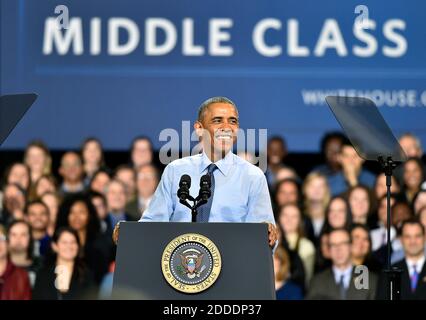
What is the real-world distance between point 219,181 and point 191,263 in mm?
523

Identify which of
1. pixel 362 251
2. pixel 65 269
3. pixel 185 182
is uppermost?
pixel 185 182

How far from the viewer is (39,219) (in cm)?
845

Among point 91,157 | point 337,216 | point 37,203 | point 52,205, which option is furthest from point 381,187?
point 37,203

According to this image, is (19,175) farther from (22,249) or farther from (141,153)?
(141,153)

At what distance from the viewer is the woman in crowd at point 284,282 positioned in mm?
7930

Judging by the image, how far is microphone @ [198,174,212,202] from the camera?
4211 mm

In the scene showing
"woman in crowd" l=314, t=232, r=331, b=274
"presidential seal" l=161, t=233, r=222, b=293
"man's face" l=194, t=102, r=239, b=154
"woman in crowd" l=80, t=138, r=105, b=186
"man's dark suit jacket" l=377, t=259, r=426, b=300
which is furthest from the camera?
"woman in crowd" l=80, t=138, r=105, b=186

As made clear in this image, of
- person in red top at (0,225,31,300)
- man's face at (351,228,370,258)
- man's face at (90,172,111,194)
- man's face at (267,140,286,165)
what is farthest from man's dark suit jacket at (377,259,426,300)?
person in red top at (0,225,31,300)

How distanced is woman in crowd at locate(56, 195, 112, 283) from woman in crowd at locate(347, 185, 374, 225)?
189 cm

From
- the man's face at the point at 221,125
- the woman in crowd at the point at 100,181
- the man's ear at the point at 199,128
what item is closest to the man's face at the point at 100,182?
the woman in crowd at the point at 100,181

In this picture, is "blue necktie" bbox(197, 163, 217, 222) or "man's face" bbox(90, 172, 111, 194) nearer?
"blue necktie" bbox(197, 163, 217, 222)

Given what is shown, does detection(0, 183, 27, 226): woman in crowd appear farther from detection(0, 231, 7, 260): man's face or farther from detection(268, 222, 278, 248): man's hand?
Result: detection(268, 222, 278, 248): man's hand
